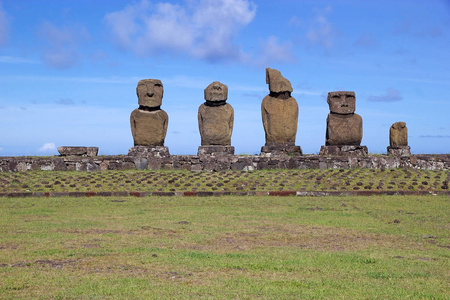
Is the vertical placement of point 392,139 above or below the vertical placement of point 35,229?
above

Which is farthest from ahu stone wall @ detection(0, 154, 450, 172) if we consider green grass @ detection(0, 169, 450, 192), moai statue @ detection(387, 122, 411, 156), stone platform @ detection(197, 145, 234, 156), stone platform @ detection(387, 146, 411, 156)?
moai statue @ detection(387, 122, 411, 156)

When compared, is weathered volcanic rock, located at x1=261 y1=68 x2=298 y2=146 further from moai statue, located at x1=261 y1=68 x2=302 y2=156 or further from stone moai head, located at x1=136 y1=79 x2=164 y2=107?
stone moai head, located at x1=136 y1=79 x2=164 y2=107

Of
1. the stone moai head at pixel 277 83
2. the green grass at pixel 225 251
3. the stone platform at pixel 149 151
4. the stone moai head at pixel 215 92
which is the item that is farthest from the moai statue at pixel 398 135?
the green grass at pixel 225 251

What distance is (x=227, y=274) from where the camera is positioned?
625cm

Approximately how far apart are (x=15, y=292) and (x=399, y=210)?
848 cm

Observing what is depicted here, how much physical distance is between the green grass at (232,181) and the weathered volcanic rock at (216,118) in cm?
276

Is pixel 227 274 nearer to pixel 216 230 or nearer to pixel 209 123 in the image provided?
pixel 216 230

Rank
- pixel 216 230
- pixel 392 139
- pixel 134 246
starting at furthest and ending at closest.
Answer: pixel 392 139
pixel 216 230
pixel 134 246

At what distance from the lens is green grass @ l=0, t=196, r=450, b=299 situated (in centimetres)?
569

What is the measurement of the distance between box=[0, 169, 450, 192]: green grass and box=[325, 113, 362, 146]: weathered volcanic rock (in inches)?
107

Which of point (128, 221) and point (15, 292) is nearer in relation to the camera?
point (15, 292)

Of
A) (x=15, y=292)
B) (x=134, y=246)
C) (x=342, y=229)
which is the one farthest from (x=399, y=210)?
(x=15, y=292)

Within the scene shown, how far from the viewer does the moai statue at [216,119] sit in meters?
21.4

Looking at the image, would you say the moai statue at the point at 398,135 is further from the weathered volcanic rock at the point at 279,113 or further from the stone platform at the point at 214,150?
the stone platform at the point at 214,150
